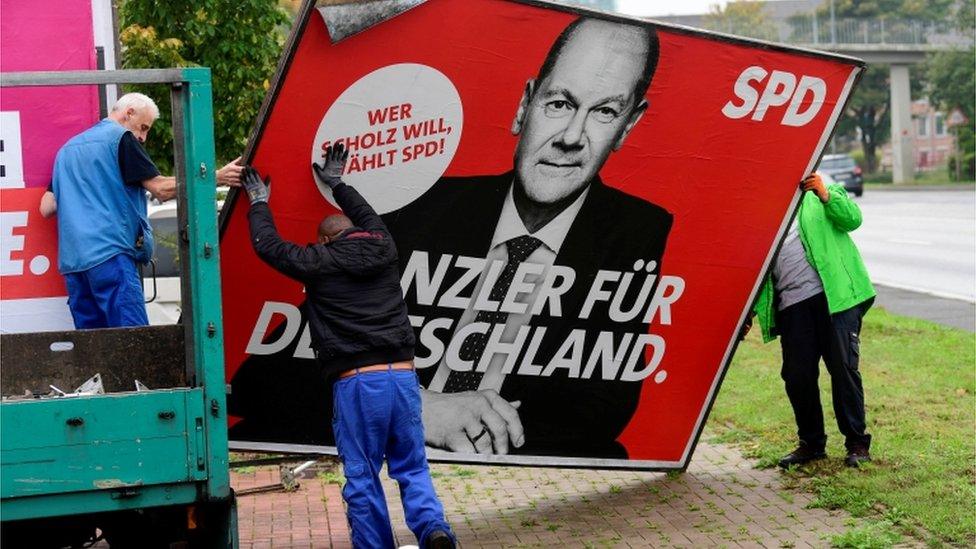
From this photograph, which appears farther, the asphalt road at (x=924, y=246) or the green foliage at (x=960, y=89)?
the green foliage at (x=960, y=89)

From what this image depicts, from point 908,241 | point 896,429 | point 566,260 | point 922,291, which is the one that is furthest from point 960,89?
point 566,260

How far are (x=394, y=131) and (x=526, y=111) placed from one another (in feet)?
2.30

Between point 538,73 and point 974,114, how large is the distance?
63.5 metres

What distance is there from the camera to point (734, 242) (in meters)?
7.90

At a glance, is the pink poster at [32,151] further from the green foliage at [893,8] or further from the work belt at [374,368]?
the green foliage at [893,8]

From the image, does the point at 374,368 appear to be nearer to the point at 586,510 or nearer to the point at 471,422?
the point at 471,422

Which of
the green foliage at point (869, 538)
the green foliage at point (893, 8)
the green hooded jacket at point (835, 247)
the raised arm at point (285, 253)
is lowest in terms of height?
the green foliage at point (869, 538)

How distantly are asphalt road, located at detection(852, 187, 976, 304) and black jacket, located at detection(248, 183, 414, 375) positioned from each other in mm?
12878

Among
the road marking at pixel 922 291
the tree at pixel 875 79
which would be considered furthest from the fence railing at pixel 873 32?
the road marking at pixel 922 291

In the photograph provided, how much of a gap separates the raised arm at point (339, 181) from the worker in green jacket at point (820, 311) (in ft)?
8.73

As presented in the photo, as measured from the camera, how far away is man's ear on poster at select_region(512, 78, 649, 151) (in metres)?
7.12

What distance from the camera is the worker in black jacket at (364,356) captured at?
6.42 m

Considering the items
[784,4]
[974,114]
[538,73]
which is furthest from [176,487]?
[784,4]

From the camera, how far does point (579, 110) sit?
7285 millimetres
